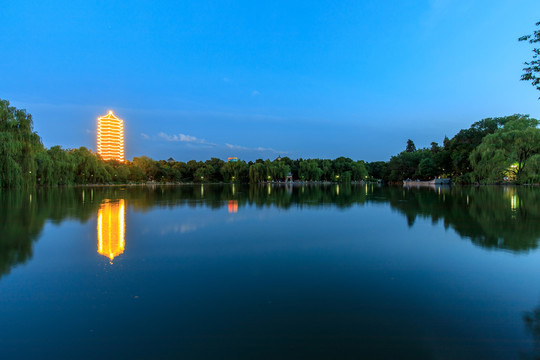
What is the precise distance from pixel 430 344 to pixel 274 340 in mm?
1562

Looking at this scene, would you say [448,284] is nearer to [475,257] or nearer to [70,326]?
[475,257]

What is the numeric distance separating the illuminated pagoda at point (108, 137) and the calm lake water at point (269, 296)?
12694 cm

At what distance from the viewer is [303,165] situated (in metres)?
85.2

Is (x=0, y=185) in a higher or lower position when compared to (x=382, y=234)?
higher

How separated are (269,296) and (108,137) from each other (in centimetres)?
13495

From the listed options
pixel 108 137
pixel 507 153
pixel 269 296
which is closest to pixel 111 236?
pixel 269 296

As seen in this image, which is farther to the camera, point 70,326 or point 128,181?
point 128,181

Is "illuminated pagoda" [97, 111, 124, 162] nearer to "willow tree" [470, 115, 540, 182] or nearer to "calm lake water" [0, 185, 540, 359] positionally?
"willow tree" [470, 115, 540, 182]

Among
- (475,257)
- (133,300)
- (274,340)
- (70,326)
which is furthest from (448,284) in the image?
(70,326)

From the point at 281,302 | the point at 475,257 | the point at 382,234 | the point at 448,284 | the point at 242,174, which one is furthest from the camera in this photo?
the point at 242,174

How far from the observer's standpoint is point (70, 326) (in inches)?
136

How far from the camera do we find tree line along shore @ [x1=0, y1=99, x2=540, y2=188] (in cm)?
2658

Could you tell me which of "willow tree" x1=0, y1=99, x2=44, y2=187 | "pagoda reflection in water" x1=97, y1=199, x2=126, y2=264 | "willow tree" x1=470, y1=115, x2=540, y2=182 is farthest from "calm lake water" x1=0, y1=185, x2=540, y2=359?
A: "willow tree" x1=470, y1=115, x2=540, y2=182

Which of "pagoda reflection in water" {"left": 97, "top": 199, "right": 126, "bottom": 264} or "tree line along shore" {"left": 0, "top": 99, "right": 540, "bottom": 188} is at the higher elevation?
"tree line along shore" {"left": 0, "top": 99, "right": 540, "bottom": 188}
